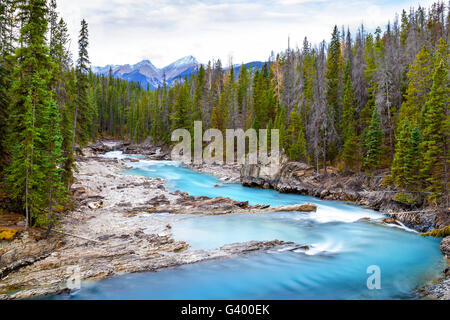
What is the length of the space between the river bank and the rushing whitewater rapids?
24.5 inches

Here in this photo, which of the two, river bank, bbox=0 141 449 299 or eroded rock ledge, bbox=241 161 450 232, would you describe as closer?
river bank, bbox=0 141 449 299

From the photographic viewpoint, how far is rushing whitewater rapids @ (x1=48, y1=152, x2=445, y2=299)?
10.3 m

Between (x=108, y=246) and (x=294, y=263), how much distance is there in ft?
28.7

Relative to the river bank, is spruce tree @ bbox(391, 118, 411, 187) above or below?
above

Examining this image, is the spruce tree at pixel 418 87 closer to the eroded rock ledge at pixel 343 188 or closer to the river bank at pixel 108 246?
the eroded rock ledge at pixel 343 188

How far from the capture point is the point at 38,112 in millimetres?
13469

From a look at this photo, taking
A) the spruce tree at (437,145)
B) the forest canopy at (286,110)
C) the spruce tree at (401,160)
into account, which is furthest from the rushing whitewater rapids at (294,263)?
the forest canopy at (286,110)

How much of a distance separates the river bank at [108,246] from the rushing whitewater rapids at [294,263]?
62 cm

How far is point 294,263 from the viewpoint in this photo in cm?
1280

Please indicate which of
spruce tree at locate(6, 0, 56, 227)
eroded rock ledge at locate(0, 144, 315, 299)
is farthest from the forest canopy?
eroded rock ledge at locate(0, 144, 315, 299)

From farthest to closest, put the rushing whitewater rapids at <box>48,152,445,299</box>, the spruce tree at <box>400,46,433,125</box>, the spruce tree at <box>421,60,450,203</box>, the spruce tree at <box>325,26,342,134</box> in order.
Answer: the spruce tree at <box>325,26,342,134</box>
the spruce tree at <box>400,46,433,125</box>
the spruce tree at <box>421,60,450,203</box>
the rushing whitewater rapids at <box>48,152,445,299</box>

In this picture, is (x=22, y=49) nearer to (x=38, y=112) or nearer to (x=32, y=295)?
(x=38, y=112)

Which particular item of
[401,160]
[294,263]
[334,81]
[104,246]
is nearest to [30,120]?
[104,246]

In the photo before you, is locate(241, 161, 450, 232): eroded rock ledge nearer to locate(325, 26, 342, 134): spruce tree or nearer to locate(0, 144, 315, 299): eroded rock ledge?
locate(0, 144, 315, 299): eroded rock ledge
